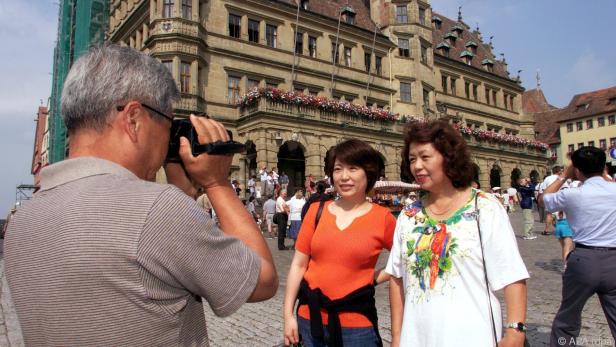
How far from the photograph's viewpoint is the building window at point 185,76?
23.0m

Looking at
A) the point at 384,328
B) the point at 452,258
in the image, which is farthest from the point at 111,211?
the point at 384,328

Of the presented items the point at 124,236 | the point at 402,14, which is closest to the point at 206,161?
the point at 124,236

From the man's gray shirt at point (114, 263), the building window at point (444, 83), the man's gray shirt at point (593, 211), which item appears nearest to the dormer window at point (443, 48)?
the building window at point (444, 83)

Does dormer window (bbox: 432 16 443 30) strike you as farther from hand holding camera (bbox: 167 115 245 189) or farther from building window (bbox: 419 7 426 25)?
hand holding camera (bbox: 167 115 245 189)

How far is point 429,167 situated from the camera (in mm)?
2637

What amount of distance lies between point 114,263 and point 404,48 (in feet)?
117

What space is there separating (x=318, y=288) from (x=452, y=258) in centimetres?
93

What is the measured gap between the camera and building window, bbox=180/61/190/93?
75.4 ft

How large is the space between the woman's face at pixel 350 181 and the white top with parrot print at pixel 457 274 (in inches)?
24.8

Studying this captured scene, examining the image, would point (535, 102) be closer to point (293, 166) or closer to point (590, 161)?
point (293, 166)

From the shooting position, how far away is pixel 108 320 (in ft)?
4.10

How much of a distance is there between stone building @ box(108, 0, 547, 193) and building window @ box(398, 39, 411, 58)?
0.08 meters

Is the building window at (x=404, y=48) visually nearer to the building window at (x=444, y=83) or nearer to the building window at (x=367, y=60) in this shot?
the building window at (x=367, y=60)

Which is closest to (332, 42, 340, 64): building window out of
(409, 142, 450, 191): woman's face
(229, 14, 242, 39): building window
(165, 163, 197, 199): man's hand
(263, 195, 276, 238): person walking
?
(229, 14, 242, 39): building window
